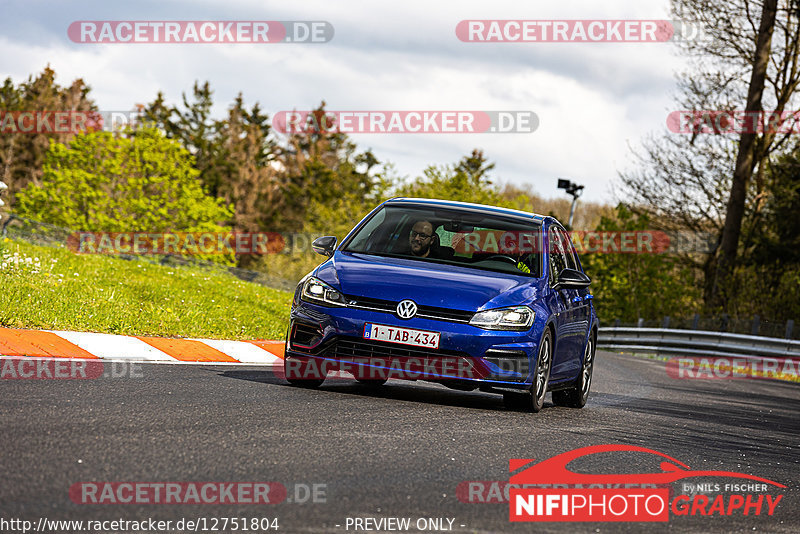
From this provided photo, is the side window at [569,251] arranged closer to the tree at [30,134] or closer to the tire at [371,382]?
the tire at [371,382]

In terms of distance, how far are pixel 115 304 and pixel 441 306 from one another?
5.43 m

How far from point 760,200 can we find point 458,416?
104 feet

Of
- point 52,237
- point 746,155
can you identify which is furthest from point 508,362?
point 746,155

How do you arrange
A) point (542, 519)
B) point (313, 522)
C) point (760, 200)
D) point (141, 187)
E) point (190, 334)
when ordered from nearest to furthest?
1. point (313, 522)
2. point (542, 519)
3. point (190, 334)
4. point (760, 200)
5. point (141, 187)

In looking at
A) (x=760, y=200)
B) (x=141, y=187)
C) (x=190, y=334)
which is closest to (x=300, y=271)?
(x=141, y=187)

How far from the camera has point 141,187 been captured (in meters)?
70.1

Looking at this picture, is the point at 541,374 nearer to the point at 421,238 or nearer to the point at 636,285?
the point at 421,238

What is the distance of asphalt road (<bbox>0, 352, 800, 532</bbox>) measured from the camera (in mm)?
4770

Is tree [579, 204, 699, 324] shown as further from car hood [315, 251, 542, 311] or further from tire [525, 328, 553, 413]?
car hood [315, 251, 542, 311]

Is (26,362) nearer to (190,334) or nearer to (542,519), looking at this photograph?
(190,334)

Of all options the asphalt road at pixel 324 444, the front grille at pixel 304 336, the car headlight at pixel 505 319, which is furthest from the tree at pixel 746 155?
the front grille at pixel 304 336

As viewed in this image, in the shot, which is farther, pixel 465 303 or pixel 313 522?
pixel 465 303

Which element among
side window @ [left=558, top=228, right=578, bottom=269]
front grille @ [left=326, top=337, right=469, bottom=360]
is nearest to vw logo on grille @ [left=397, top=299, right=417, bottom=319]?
front grille @ [left=326, top=337, right=469, bottom=360]

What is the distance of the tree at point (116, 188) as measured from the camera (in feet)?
224
